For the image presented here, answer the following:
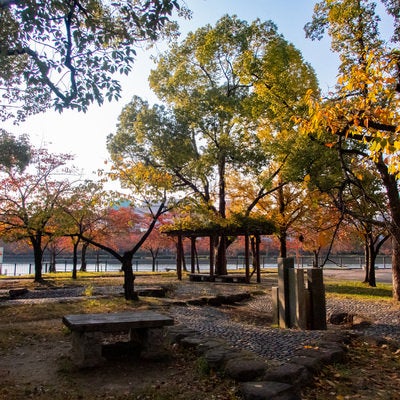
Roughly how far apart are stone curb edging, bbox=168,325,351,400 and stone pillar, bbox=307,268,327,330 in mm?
1546

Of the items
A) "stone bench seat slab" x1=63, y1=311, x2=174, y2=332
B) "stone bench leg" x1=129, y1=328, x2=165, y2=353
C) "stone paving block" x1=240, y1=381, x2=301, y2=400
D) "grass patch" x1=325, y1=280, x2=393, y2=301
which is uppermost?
"stone bench seat slab" x1=63, y1=311, x2=174, y2=332

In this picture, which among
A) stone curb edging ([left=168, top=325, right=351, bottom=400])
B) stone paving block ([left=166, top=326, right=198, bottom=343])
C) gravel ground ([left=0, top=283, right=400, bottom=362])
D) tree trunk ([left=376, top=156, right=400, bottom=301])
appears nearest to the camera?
stone curb edging ([left=168, top=325, right=351, bottom=400])

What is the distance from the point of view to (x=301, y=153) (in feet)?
41.8

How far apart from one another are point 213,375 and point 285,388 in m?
0.97

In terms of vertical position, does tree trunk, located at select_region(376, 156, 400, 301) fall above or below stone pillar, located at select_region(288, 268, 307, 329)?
above

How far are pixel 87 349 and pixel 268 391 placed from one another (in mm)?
2228

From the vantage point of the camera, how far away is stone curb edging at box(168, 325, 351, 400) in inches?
140

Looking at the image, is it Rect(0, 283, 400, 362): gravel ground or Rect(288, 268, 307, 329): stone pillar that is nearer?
Rect(0, 283, 400, 362): gravel ground

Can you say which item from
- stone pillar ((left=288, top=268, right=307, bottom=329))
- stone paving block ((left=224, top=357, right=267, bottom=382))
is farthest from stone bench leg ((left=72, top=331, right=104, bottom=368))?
stone pillar ((left=288, top=268, right=307, bottom=329))

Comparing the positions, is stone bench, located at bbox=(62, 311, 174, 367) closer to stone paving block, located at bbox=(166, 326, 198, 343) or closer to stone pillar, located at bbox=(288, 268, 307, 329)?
stone paving block, located at bbox=(166, 326, 198, 343)

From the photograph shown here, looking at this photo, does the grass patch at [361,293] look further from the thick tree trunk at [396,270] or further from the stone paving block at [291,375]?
the stone paving block at [291,375]

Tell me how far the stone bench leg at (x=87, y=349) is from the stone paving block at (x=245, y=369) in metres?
1.54

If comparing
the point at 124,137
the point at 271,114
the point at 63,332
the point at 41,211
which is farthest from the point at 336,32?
the point at 124,137

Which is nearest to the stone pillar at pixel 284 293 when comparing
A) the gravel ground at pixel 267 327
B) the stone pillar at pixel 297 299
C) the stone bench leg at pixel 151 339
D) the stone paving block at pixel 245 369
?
the stone pillar at pixel 297 299
